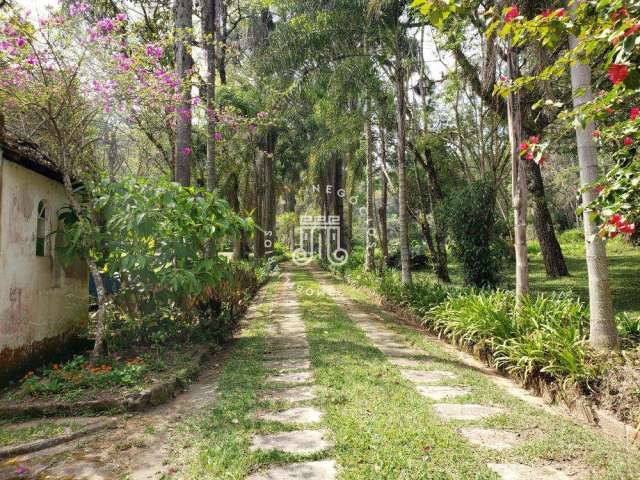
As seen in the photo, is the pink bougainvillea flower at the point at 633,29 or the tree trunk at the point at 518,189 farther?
the tree trunk at the point at 518,189

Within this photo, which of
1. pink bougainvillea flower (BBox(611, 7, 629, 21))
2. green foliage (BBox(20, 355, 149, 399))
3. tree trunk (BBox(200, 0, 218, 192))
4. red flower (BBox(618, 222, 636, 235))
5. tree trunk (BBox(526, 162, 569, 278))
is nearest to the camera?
pink bougainvillea flower (BBox(611, 7, 629, 21))

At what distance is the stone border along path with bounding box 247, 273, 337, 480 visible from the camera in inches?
118

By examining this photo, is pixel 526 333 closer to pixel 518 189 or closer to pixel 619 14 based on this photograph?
pixel 518 189

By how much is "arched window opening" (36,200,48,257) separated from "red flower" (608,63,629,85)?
6.69 m

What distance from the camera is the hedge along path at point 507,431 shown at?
9.86 ft

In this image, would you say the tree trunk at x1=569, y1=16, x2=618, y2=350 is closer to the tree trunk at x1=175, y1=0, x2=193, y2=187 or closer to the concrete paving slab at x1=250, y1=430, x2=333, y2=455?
the concrete paving slab at x1=250, y1=430, x2=333, y2=455

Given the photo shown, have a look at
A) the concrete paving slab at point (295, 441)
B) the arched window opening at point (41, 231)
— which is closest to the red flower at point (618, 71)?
the concrete paving slab at point (295, 441)

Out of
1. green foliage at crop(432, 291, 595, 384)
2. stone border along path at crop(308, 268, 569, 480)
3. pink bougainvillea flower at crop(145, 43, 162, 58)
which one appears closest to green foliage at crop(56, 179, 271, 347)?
pink bougainvillea flower at crop(145, 43, 162, 58)

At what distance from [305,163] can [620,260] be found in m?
19.6

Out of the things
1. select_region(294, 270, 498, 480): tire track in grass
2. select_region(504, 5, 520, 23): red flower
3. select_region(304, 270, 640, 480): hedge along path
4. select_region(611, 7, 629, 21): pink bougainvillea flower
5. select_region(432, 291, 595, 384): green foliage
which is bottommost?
select_region(304, 270, 640, 480): hedge along path

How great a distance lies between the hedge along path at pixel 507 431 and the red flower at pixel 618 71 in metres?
2.67

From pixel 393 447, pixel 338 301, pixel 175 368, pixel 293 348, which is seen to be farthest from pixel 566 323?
pixel 338 301

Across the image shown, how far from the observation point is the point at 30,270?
17.8ft

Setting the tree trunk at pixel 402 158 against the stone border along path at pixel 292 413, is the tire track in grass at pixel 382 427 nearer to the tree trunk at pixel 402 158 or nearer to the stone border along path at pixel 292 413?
the stone border along path at pixel 292 413
